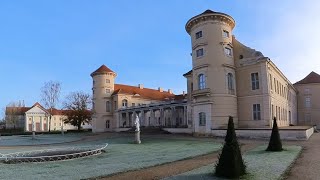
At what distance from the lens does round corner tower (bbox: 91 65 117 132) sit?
2483 inches

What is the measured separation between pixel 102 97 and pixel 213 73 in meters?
34.3

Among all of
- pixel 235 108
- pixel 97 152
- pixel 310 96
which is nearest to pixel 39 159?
pixel 97 152

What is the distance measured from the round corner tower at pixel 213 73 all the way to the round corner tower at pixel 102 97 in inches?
1246

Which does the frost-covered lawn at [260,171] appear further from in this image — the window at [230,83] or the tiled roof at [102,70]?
the tiled roof at [102,70]

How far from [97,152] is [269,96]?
69.2 ft

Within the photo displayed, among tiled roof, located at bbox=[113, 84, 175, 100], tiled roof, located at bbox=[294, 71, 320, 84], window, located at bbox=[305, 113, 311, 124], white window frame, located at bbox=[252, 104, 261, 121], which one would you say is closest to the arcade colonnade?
tiled roof, located at bbox=[113, 84, 175, 100]

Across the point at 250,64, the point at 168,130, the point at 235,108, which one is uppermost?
the point at 250,64

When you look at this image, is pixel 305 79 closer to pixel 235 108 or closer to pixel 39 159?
pixel 235 108

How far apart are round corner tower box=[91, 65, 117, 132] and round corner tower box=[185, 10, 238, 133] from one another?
31.7m

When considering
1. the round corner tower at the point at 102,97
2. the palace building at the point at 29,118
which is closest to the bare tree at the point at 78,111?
the round corner tower at the point at 102,97

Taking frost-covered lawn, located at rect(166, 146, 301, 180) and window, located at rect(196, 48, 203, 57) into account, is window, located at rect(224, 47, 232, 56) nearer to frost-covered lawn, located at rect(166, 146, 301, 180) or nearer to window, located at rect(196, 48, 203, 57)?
window, located at rect(196, 48, 203, 57)

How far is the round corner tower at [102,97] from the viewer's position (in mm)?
63062

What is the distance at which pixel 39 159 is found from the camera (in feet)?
54.2

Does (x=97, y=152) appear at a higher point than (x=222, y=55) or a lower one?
lower
